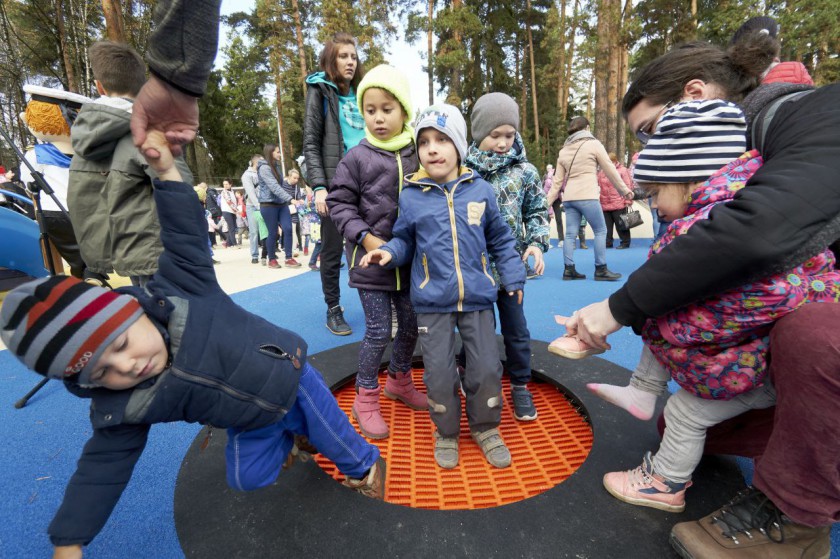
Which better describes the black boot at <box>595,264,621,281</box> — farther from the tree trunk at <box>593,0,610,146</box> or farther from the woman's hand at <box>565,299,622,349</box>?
the tree trunk at <box>593,0,610,146</box>

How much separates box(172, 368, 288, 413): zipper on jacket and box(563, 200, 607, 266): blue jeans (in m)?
4.13

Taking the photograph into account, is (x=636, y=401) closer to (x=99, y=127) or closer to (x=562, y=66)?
(x=99, y=127)

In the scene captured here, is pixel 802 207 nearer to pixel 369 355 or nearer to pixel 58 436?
pixel 369 355

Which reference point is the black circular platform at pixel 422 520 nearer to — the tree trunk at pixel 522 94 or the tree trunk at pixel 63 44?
the tree trunk at pixel 63 44

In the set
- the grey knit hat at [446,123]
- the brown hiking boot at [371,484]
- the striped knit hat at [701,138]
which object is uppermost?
the grey knit hat at [446,123]

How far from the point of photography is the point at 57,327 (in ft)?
2.85

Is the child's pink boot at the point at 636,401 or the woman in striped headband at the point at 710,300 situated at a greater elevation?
the woman in striped headband at the point at 710,300

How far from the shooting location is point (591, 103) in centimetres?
3156

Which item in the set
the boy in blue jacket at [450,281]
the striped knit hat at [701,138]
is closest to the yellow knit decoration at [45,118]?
the boy in blue jacket at [450,281]

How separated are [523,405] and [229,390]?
1.34 metres

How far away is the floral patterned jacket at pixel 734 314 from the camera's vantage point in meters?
0.98

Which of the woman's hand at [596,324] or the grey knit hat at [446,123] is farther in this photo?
the grey knit hat at [446,123]

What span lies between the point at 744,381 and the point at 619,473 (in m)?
0.51

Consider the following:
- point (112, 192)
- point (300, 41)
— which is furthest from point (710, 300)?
point (300, 41)
